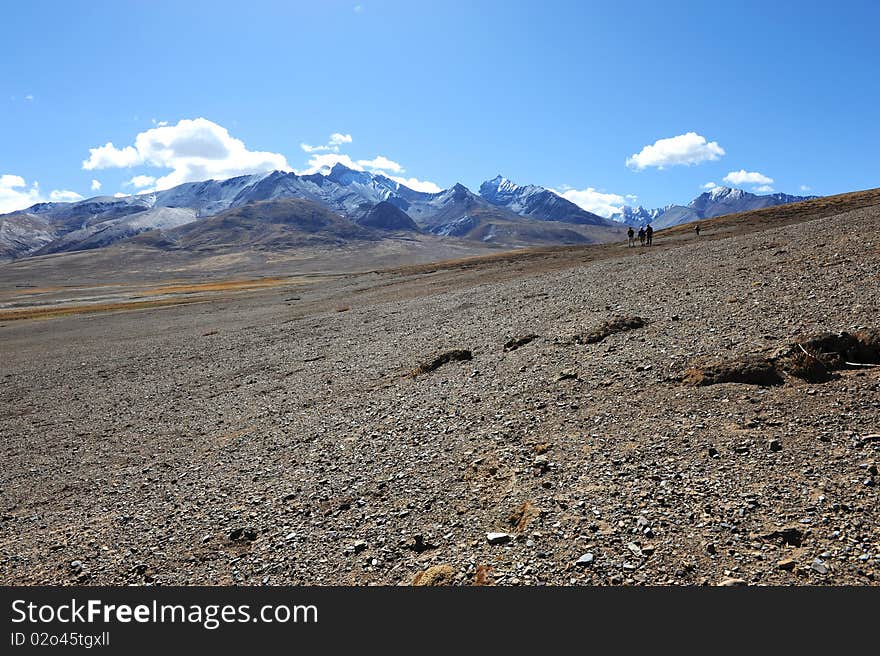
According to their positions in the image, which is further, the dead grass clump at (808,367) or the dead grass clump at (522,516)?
the dead grass clump at (808,367)

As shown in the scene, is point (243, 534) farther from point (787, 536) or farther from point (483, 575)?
point (787, 536)

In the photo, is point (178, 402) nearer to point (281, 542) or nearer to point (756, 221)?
point (281, 542)

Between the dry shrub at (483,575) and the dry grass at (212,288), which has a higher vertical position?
the dry grass at (212,288)

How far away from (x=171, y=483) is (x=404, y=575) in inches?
284

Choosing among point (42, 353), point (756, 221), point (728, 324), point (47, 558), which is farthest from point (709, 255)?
point (756, 221)

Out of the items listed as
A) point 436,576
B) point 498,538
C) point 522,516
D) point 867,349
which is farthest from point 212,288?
point 867,349

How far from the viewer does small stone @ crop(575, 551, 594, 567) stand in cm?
614

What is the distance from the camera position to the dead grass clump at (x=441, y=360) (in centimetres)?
1689

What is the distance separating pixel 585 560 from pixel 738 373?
640 centimetres

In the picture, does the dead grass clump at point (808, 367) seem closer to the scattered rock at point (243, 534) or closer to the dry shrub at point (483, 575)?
the dry shrub at point (483, 575)

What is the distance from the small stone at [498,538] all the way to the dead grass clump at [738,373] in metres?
5.86

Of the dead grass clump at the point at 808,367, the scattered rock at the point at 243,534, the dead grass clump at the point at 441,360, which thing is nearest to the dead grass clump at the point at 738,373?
the dead grass clump at the point at 808,367

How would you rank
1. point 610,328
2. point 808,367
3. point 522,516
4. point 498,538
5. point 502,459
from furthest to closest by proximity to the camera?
point 610,328 < point 808,367 < point 502,459 < point 522,516 < point 498,538

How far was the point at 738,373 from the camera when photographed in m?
10.5
